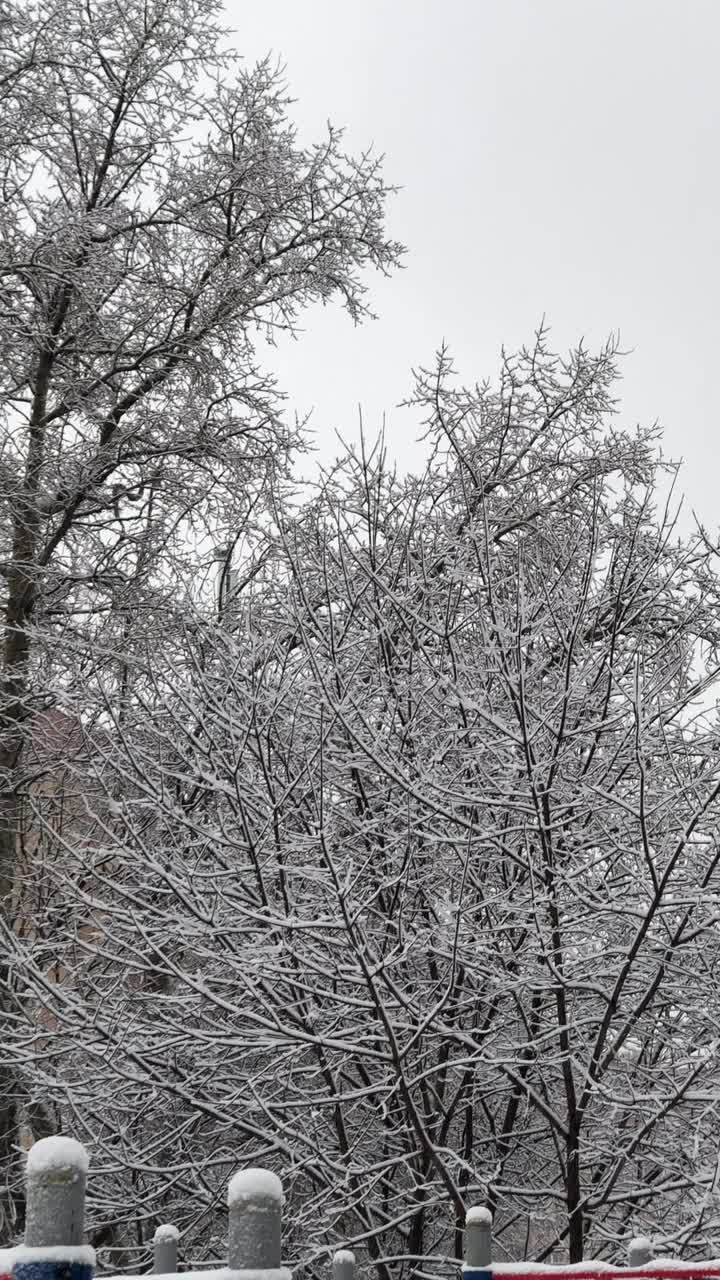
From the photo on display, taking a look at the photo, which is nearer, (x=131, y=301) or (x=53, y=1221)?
(x=53, y=1221)

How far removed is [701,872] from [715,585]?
327 cm

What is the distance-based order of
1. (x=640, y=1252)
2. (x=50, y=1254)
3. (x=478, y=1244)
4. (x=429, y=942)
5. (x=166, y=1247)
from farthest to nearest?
(x=429, y=942) → (x=166, y=1247) → (x=640, y=1252) → (x=478, y=1244) → (x=50, y=1254)

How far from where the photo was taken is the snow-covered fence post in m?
1.75

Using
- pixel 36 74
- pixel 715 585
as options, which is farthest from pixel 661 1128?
pixel 36 74

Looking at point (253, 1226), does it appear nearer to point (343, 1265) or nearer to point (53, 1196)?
point (53, 1196)

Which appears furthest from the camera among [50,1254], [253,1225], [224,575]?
[224,575]

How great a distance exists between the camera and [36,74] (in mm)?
10031

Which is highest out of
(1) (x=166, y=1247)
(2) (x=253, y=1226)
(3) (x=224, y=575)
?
(3) (x=224, y=575)

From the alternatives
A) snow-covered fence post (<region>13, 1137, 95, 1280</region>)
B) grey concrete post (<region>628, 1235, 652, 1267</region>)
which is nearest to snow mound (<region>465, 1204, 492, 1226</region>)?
grey concrete post (<region>628, 1235, 652, 1267</region>)

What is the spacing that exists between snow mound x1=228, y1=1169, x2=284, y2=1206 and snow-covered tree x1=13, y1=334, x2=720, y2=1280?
3.35 metres

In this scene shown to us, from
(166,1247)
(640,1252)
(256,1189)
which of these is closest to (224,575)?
(166,1247)

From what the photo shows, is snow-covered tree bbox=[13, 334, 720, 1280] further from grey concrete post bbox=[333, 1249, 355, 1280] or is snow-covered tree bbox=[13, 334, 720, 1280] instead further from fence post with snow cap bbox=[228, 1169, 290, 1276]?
fence post with snow cap bbox=[228, 1169, 290, 1276]

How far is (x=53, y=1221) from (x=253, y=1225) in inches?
10.7

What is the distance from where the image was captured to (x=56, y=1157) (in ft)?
5.82
